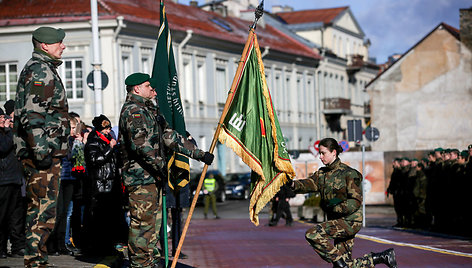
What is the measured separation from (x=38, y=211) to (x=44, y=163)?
44 cm

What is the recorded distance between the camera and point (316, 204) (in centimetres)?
2947

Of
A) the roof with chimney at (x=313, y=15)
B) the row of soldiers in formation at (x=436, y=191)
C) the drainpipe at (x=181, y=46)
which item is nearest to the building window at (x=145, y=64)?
the drainpipe at (x=181, y=46)

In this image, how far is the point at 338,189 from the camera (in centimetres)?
1088

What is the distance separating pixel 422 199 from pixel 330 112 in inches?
1837

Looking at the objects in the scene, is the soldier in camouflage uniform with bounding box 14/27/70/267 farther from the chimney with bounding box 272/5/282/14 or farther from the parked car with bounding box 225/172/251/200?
the chimney with bounding box 272/5/282/14

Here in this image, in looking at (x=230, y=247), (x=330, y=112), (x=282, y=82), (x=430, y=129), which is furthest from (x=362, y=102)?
(x=230, y=247)

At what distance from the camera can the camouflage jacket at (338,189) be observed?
1085 centimetres

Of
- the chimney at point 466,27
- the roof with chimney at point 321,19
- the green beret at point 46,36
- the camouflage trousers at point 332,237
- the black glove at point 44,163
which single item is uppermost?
the roof with chimney at point 321,19

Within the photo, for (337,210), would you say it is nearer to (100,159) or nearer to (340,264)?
(340,264)

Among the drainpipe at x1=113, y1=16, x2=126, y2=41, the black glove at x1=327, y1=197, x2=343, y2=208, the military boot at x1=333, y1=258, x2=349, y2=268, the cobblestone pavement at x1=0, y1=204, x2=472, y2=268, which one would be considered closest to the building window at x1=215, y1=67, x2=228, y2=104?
the drainpipe at x1=113, y1=16, x2=126, y2=41

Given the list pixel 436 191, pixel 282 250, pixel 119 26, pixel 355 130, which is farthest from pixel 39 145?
pixel 119 26

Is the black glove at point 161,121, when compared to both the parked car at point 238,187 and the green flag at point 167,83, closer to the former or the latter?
the green flag at point 167,83

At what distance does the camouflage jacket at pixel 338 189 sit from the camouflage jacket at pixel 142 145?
1.63 metres

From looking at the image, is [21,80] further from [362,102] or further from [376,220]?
[362,102]
